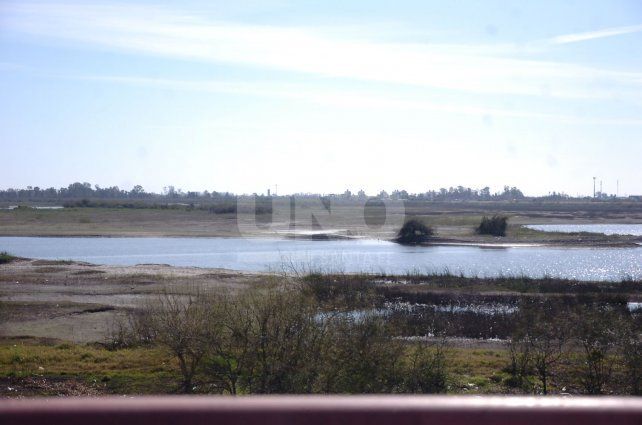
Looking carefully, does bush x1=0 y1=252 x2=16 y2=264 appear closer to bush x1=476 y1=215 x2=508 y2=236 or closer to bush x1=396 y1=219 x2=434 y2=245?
bush x1=396 y1=219 x2=434 y2=245

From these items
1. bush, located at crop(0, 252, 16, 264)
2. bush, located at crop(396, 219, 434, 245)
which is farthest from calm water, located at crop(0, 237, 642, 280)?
bush, located at crop(0, 252, 16, 264)

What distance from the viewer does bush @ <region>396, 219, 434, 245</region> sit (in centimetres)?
7012

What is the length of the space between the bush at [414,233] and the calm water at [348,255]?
244 cm

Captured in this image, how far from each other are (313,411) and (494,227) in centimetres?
7672

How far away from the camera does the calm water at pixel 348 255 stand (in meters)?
45.9

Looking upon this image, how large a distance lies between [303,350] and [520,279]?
88.8 feet

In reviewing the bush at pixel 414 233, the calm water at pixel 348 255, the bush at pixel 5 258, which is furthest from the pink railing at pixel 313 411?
the bush at pixel 414 233

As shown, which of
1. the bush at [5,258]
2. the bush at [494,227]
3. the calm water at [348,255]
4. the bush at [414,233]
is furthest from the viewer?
the bush at [494,227]

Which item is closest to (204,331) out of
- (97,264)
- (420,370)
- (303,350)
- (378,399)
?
(303,350)

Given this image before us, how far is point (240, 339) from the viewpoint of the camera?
14.0 metres

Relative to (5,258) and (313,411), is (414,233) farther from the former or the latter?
(313,411)

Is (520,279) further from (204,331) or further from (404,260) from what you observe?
(204,331)

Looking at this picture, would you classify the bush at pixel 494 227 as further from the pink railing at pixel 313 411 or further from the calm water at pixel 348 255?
the pink railing at pixel 313 411

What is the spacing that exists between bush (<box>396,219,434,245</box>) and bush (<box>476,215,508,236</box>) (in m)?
8.27
